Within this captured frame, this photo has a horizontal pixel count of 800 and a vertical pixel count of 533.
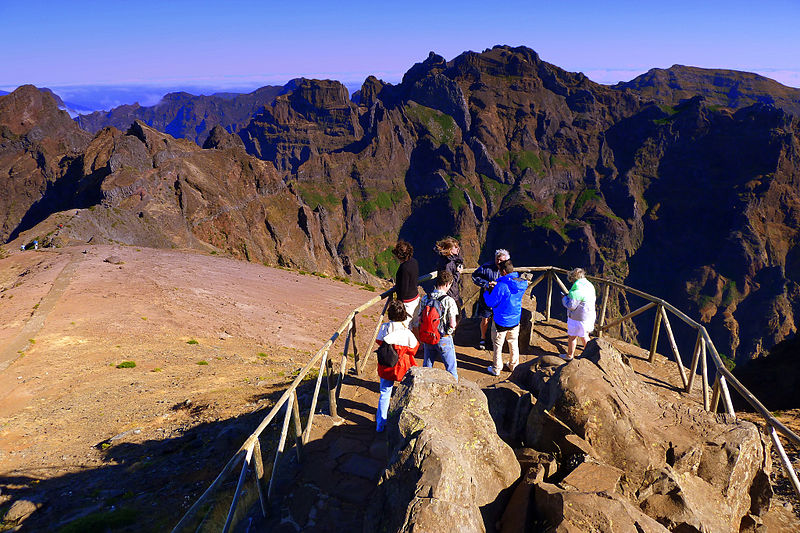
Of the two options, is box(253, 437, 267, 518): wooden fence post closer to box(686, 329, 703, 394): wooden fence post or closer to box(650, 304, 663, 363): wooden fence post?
box(686, 329, 703, 394): wooden fence post

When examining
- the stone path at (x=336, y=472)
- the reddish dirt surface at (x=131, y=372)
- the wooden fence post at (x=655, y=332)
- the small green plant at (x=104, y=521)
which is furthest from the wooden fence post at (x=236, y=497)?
the wooden fence post at (x=655, y=332)

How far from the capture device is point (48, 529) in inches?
303

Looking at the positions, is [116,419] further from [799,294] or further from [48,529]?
[799,294]

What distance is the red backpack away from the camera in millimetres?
8859

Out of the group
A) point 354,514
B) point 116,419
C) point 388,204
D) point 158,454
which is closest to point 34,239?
point 116,419

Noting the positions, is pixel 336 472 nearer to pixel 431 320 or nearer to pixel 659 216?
pixel 431 320

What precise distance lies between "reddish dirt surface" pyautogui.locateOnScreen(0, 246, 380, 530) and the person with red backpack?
200 inches

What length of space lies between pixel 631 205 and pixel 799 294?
63.9 m

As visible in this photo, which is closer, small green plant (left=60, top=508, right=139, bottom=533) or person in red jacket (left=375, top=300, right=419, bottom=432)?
small green plant (left=60, top=508, right=139, bottom=533)

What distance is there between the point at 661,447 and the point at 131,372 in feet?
52.0

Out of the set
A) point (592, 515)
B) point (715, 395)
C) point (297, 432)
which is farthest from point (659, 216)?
point (592, 515)

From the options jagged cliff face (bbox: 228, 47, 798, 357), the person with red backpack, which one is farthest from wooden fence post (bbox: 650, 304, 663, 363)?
jagged cliff face (bbox: 228, 47, 798, 357)

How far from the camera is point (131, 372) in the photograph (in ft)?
49.9

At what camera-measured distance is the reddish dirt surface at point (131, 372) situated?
9212 millimetres
